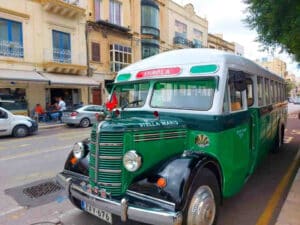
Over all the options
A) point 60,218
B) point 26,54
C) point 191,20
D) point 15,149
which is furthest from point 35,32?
point 191,20

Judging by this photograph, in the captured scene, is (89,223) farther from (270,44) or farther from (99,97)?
(99,97)

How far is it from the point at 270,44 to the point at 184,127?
6.03 meters

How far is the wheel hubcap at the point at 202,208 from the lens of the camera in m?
3.25

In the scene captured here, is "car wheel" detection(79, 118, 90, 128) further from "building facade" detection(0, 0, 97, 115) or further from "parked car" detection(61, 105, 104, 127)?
"building facade" detection(0, 0, 97, 115)

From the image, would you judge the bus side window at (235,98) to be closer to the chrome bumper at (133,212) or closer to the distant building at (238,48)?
the chrome bumper at (133,212)

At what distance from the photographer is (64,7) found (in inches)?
797

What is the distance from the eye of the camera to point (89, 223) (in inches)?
160

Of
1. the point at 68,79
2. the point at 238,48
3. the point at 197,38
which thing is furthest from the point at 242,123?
the point at 238,48

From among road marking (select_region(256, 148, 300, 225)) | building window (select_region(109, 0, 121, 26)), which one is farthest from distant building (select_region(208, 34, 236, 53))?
road marking (select_region(256, 148, 300, 225))

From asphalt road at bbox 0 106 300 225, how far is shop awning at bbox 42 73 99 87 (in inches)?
391

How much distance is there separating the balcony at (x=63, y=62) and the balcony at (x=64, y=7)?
2745 millimetres

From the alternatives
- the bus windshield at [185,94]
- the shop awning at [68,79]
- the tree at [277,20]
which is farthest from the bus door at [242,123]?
the shop awning at [68,79]

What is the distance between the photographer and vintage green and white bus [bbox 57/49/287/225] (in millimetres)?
3195

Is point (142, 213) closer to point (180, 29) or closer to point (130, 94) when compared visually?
point (130, 94)
